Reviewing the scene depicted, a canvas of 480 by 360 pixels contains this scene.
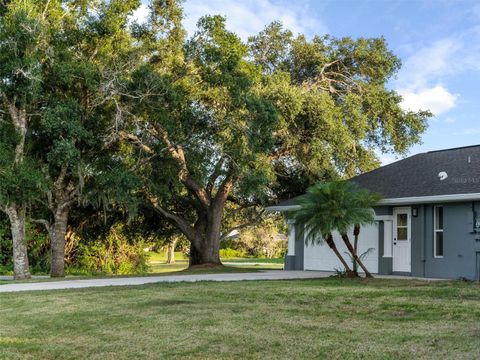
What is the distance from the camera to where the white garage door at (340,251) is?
20.1 metres

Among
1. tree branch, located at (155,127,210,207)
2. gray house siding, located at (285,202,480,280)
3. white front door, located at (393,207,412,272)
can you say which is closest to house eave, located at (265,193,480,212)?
gray house siding, located at (285,202,480,280)

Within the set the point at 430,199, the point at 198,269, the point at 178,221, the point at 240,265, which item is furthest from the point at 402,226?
the point at 240,265

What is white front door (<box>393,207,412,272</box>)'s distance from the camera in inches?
752

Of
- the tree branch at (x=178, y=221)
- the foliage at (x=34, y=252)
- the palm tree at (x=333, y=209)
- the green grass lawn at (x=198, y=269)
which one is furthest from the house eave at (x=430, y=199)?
the foliage at (x=34, y=252)

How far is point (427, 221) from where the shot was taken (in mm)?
18500

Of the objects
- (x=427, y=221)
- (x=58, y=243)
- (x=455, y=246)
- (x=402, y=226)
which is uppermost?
(x=427, y=221)

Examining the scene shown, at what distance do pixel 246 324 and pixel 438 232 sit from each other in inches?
439

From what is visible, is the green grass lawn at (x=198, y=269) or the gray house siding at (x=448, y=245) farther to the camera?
the green grass lawn at (x=198, y=269)

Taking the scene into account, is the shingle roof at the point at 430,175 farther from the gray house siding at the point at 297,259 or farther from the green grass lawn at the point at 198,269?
the green grass lawn at the point at 198,269

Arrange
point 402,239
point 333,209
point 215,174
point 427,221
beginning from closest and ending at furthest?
point 333,209 < point 427,221 < point 402,239 < point 215,174

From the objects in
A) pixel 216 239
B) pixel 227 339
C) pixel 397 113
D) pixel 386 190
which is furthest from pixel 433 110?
pixel 227 339

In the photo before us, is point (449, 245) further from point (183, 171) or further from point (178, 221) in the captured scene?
point (178, 221)

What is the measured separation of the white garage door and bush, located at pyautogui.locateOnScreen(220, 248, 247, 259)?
3537 cm

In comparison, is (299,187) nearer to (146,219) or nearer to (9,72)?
(146,219)
